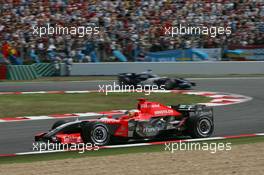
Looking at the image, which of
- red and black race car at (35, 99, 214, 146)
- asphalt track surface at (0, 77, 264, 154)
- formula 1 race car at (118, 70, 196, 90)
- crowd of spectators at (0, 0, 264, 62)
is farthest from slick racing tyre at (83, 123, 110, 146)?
crowd of spectators at (0, 0, 264, 62)

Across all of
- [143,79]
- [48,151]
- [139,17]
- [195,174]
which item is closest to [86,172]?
[195,174]

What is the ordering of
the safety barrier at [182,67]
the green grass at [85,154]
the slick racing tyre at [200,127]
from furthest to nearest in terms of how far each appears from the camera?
the safety barrier at [182,67] → the slick racing tyre at [200,127] → the green grass at [85,154]

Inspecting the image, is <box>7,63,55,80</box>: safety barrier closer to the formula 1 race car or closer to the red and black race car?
the formula 1 race car

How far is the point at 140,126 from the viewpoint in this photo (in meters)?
11.3

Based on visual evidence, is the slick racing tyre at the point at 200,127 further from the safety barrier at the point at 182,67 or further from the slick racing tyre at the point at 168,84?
the safety barrier at the point at 182,67

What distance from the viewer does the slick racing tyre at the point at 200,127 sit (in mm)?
11734

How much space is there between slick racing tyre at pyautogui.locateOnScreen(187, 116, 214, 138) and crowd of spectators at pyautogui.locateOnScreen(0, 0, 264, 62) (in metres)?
17.1

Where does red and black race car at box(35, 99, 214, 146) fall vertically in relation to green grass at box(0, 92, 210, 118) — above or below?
above

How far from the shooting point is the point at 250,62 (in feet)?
96.8

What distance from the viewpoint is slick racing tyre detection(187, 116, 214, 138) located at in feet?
38.5

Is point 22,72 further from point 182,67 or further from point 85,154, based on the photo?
point 85,154

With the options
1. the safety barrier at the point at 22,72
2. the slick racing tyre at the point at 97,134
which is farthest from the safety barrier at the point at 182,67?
the slick racing tyre at the point at 97,134

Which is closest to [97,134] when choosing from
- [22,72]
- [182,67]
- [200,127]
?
[200,127]

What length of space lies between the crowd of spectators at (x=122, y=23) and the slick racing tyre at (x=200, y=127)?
1712 cm
